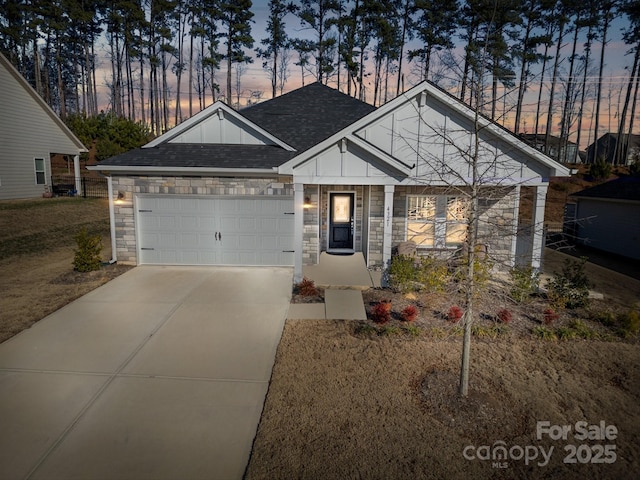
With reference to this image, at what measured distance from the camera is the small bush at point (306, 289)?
31.8ft

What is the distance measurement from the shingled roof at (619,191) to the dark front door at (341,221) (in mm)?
10642

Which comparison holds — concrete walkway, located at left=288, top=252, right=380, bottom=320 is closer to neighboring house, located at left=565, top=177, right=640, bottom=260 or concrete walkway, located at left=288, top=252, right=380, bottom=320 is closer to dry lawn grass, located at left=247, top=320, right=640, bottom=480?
dry lawn grass, located at left=247, top=320, right=640, bottom=480

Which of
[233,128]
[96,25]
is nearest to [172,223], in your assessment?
[233,128]

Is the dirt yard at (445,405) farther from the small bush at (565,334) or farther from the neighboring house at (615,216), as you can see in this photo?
the neighboring house at (615,216)

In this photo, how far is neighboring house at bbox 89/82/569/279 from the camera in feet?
33.1

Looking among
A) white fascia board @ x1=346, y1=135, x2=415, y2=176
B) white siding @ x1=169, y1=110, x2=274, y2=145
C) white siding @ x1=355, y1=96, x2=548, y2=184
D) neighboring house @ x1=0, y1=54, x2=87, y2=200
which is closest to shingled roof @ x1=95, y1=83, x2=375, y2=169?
white siding @ x1=169, y1=110, x2=274, y2=145

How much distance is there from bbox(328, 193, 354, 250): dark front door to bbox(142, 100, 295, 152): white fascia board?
2.34m

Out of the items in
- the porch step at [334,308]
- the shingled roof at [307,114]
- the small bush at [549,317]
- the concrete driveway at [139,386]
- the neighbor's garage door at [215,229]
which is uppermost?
the shingled roof at [307,114]

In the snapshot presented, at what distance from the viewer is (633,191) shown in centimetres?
1492

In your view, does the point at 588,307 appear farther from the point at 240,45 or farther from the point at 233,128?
the point at 240,45

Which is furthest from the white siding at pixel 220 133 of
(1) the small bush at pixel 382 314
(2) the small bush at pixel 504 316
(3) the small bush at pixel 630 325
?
(3) the small bush at pixel 630 325

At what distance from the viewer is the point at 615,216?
15.5 m

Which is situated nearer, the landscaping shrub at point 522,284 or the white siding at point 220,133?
the landscaping shrub at point 522,284

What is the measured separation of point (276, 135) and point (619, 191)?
13846 millimetres
